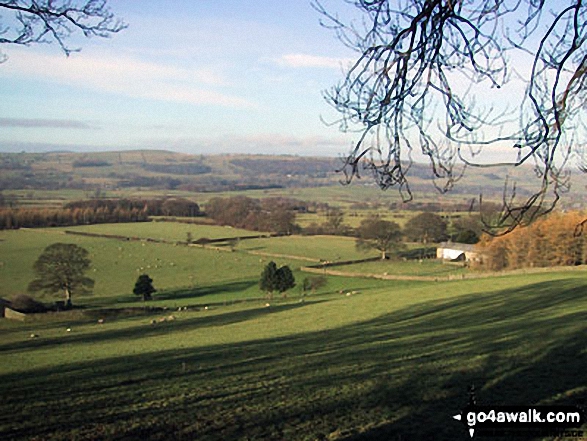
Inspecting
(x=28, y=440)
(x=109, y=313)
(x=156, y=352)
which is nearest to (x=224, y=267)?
(x=109, y=313)

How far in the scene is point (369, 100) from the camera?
562 cm

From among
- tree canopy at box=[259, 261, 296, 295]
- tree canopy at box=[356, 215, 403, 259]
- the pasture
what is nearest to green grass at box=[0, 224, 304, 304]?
tree canopy at box=[259, 261, 296, 295]

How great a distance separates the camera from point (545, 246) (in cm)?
4578

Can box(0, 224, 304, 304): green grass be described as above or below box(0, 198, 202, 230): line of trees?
below

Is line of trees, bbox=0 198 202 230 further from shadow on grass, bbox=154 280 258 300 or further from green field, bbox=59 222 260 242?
shadow on grass, bbox=154 280 258 300

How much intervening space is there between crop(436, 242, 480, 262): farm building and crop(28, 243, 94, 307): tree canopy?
35560mm

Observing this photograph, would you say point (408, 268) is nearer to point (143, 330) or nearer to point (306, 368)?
point (143, 330)

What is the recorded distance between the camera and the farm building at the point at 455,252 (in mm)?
57812

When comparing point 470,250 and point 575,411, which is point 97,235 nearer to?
point 470,250

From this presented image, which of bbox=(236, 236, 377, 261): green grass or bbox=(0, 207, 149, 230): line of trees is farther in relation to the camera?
bbox=(0, 207, 149, 230): line of trees

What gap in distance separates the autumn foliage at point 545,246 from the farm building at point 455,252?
27.0ft

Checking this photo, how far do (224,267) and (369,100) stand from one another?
49.8 m

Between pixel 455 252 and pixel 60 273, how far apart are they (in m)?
38.9

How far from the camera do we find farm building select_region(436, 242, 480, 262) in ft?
190
